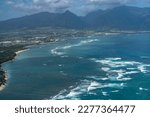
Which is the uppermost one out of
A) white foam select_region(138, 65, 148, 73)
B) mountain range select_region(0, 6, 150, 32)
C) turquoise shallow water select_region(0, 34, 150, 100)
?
mountain range select_region(0, 6, 150, 32)

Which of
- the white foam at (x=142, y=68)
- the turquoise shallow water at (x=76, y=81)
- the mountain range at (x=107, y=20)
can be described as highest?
the mountain range at (x=107, y=20)

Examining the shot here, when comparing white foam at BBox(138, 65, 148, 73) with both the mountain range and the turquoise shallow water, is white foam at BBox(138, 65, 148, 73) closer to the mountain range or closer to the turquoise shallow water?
the turquoise shallow water

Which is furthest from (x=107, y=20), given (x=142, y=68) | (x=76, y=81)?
(x=76, y=81)

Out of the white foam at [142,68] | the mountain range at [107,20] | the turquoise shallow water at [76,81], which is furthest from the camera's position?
the mountain range at [107,20]

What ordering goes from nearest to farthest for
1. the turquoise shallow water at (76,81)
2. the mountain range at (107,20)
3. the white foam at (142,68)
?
the turquoise shallow water at (76,81), the white foam at (142,68), the mountain range at (107,20)

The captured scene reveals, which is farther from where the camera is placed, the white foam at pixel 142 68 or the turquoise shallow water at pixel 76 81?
the white foam at pixel 142 68

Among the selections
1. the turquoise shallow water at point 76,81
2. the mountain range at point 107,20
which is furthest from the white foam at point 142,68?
the mountain range at point 107,20

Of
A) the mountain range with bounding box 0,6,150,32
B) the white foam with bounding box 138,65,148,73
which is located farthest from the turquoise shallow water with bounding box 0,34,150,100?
the mountain range with bounding box 0,6,150,32

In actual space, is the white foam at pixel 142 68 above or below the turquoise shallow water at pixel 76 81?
below

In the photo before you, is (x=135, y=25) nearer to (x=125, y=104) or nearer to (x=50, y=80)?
(x=50, y=80)

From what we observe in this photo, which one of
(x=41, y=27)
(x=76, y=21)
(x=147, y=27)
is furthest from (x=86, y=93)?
(x=76, y=21)

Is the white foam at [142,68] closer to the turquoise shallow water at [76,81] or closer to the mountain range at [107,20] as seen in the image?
the turquoise shallow water at [76,81]
